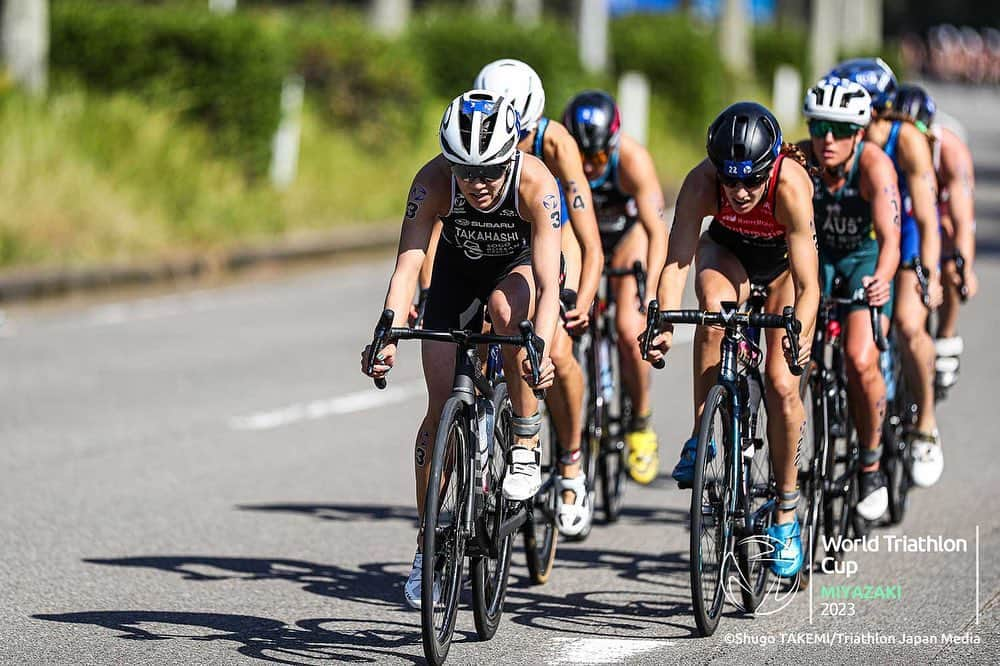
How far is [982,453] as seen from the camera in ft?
33.5

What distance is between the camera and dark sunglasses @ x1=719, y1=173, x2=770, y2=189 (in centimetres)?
664

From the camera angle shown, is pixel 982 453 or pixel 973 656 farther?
pixel 982 453

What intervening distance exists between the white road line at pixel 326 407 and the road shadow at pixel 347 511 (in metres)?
1.95

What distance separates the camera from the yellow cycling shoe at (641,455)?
353 inches

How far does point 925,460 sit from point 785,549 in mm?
2133

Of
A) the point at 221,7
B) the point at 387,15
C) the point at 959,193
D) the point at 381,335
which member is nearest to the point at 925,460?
the point at 959,193

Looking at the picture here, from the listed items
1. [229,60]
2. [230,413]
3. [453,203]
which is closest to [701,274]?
[453,203]

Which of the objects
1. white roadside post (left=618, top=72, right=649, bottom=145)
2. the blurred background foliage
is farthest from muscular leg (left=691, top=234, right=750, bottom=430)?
white roadside post (left=618, top=72, right=649, bottom=145)

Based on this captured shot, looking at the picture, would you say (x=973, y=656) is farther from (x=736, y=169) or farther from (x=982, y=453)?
(x=982, y=453)

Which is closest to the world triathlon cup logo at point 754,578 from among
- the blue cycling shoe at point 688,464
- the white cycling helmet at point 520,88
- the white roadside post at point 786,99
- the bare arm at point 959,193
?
the blue cycling shoe at point 688,464

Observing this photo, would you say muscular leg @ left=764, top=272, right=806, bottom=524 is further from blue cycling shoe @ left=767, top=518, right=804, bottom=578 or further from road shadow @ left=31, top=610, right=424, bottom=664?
road shadow @ left=31, top=610, right=424, bottom=664

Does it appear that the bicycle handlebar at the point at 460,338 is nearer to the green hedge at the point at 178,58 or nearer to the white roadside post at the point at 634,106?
the green hedge at the point at 178,58

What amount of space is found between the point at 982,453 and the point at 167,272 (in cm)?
901

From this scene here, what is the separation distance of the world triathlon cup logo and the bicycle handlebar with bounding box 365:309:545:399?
3.73 ft
